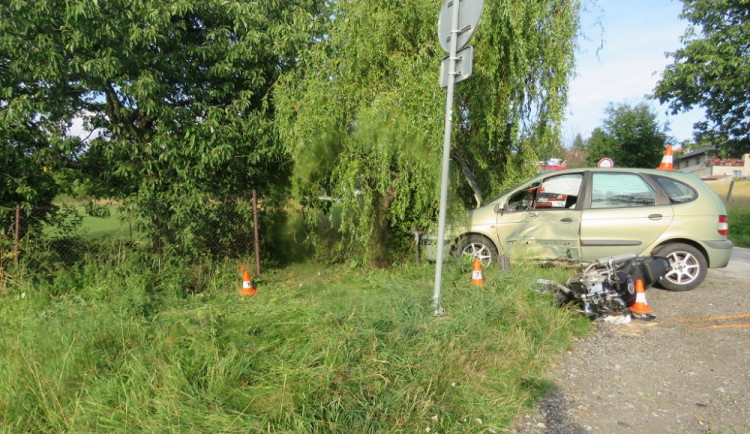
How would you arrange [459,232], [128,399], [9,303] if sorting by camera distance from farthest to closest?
1. [459,232]
2. [9,303]
3. [128,399]

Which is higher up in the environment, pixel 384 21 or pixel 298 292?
pixel 384 21

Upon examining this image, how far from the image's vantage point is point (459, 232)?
672cm

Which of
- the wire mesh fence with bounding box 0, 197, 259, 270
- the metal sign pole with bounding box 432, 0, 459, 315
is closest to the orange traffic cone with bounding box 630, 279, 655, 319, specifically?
the metal sign pole with bounding box 432, 0, 459, 315

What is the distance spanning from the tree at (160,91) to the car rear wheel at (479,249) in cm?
322

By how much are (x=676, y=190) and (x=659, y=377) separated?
3440mm

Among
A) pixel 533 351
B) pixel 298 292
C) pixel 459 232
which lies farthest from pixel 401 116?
pixel 533 351

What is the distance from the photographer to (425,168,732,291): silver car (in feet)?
19.3

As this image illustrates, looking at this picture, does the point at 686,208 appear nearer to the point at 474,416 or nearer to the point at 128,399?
the point at 474,416

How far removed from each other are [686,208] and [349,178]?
15.0 ft

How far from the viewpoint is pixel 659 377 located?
11.9ft

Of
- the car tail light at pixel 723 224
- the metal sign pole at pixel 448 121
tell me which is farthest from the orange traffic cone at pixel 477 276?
the car tail light at pixel 723 224

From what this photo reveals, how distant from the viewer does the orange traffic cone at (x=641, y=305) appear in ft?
16.1

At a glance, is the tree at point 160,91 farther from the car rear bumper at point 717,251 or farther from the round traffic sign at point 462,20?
the car rear bumper at point 717,251

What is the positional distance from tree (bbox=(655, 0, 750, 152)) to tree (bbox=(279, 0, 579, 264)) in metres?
10.3
